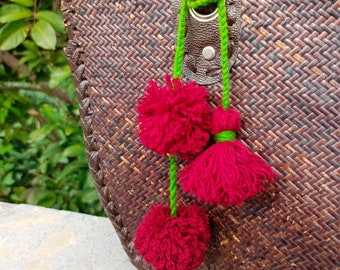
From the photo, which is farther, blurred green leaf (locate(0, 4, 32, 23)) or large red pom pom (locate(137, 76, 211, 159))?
blurred green leaf (locate(0, 4, 32, 23))

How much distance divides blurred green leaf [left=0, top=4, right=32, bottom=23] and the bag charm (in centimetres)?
60

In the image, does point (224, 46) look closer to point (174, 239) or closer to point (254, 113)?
point (254, 113)

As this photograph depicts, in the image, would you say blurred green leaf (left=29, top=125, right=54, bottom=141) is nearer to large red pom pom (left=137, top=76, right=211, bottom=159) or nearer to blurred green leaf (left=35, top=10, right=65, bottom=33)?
blurred green leaf (left=35, top=10, right=65, bottom=33)

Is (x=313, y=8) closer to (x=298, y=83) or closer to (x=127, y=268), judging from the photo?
(x=298, y=83)

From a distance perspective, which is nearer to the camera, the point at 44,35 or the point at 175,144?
the point at 175,144

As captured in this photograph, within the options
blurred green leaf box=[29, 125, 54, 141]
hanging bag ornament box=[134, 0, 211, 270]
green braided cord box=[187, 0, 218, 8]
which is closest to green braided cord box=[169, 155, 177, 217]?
hanging bag ornament box=[134, 0, 211, 270]

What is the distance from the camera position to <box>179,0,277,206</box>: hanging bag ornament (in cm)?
50

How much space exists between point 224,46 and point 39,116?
0.99m

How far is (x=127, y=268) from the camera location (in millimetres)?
796

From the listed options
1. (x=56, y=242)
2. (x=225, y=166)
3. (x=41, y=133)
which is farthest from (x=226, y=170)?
(x=41, y=133)

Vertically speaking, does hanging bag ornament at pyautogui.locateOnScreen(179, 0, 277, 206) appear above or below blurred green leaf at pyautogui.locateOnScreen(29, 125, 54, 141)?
above

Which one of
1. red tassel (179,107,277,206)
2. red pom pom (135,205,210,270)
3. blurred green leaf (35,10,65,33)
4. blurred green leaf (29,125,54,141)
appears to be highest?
blurred green leaf (35,10,65,33)

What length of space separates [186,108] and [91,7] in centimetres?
19

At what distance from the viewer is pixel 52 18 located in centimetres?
107
